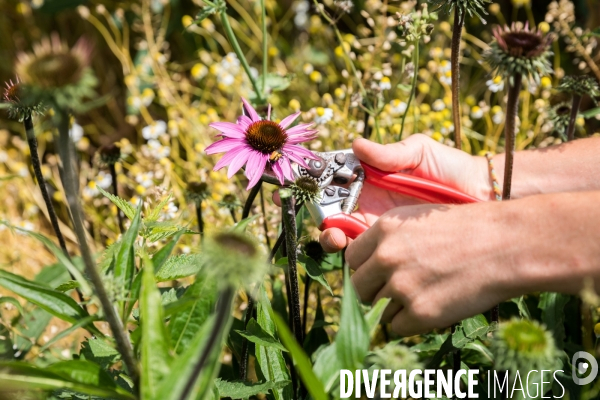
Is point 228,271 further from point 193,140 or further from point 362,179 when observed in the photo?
point 193,140

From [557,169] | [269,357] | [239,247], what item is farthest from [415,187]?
[239,247]

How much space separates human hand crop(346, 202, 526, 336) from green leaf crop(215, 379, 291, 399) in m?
0.22

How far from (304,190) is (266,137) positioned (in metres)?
0.12

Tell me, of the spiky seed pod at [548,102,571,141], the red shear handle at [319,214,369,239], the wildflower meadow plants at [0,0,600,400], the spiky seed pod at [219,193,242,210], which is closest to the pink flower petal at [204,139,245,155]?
the wildflower meadow plants at [0,0,600,400]

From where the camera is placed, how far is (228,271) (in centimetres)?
56

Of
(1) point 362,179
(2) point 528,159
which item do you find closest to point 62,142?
(1) point 362,179

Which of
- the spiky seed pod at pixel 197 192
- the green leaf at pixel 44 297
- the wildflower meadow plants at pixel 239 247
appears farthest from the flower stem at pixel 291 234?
the spiky seed pod at pixel 197 192

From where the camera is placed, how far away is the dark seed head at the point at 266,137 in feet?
3.30

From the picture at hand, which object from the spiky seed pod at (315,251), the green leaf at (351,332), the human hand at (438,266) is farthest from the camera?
the spiky seed pod at (315,251)

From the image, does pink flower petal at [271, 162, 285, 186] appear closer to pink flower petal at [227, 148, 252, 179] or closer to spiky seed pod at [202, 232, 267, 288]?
pink flower petal at [227, 148, 252, 179]

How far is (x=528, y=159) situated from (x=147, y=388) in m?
0.97

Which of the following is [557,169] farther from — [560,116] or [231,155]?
[231,155]

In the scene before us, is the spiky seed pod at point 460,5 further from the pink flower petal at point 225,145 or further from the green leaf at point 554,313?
the green leaf at point 554,313

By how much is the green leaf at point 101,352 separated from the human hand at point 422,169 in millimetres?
555
